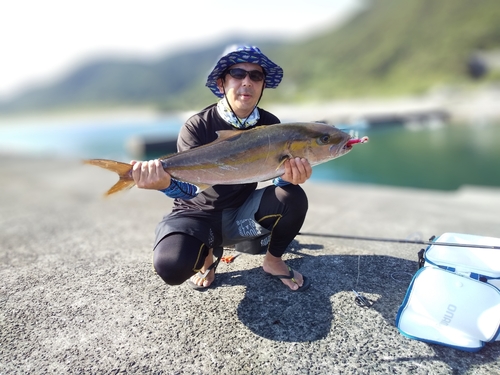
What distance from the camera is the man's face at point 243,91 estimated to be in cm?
288

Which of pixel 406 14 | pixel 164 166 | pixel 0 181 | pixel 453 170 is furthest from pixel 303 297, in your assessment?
pixel 406 14

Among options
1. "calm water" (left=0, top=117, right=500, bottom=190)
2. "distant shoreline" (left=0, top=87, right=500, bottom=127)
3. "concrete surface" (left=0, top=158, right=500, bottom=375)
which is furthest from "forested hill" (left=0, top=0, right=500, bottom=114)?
"concrete surface" (left=0, top=158, right=500, bottom=375)

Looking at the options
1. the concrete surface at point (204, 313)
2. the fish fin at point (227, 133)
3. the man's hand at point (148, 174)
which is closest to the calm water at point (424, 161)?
the concrete surface at point (204, 313)

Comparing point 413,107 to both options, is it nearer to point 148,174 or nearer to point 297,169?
point 297,169

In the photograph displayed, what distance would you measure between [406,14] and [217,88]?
135 m

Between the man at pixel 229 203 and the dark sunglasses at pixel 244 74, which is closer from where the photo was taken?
the man at pixel 229 203

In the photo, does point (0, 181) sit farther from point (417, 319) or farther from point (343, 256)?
point (417, 319)

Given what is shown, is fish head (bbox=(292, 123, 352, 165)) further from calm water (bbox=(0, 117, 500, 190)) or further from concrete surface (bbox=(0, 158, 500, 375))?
calm water (bbox=(0, 117, 500, 190))

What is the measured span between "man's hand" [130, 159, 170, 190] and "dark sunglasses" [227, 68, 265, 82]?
1.04m

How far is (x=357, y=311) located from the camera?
2746 mm

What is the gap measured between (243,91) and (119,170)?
1.22m

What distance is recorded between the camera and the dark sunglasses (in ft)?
9.46

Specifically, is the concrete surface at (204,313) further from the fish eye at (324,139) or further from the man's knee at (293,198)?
the fish eye at (324,139)

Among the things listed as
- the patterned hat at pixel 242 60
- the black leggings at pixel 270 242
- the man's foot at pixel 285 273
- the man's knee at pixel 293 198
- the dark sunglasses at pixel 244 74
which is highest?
the patterned hat at pixel 242 60
